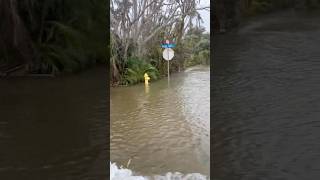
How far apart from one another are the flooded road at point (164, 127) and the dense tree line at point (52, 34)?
0.61 m

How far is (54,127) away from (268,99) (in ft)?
3.78

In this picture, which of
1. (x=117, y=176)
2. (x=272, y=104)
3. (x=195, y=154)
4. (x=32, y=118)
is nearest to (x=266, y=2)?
(x=272, y=104)

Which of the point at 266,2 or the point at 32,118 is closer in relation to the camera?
the point at 266,2

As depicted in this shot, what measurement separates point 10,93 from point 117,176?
82 cm

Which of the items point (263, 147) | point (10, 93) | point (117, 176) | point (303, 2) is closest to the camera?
point (303, 2)

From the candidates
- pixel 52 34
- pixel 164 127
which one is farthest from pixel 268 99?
pixel 164 127

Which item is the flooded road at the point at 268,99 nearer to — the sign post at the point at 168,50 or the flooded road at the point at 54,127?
the flooded road at the point at 54,127

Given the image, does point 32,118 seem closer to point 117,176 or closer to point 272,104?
point 117,176

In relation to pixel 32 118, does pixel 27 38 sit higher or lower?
higher

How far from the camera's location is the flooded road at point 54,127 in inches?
87.2

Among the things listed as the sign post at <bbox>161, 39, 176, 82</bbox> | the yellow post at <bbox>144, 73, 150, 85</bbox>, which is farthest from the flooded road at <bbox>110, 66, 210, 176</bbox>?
the sign post at <bbox>161, 39, 176, 82</bbox>

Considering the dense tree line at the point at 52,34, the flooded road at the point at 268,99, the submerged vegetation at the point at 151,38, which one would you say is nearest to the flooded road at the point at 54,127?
the dense tree line at the point at 52,34

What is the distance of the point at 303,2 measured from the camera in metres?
1.98

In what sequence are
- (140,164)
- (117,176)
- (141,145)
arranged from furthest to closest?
(141,145) → (140,164) → (117,176)
